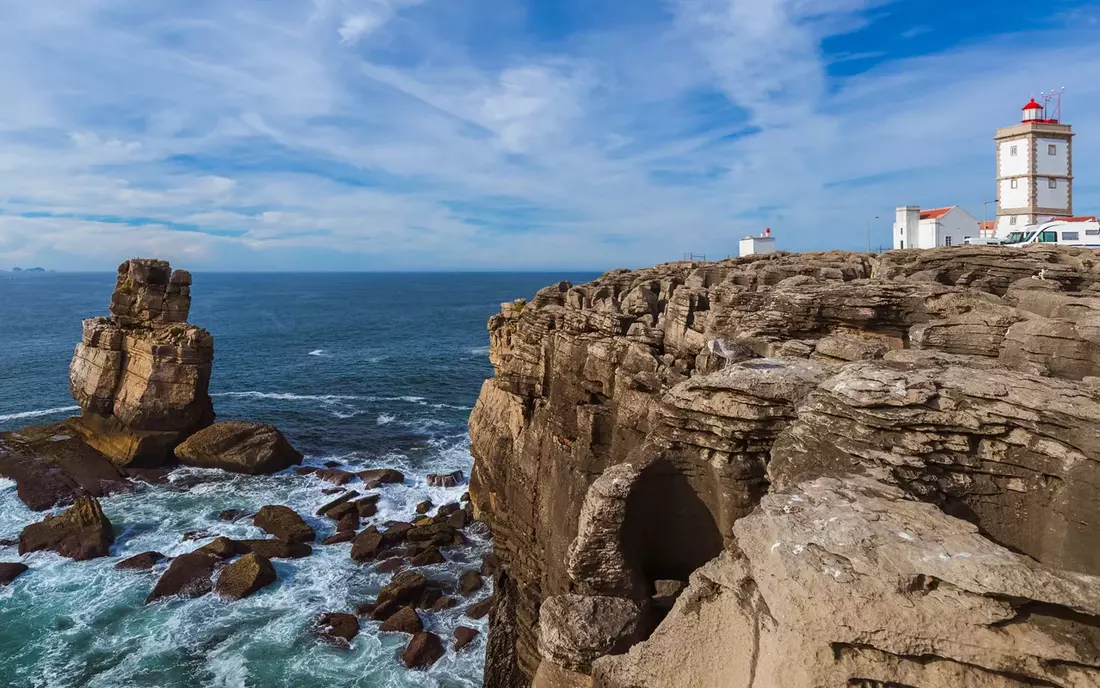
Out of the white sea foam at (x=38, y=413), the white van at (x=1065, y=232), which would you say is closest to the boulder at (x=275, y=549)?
the white sea foam at (x=38, y=413)

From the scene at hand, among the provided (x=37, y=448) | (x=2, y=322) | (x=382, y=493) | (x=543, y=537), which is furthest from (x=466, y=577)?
(x=2, y=322)

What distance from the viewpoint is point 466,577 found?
27.3 metres

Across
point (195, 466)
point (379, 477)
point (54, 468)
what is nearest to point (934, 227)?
point (379, 477)

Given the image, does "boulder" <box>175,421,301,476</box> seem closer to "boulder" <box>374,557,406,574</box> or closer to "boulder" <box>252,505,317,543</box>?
"boulder" <box>252,505,317,543</box>

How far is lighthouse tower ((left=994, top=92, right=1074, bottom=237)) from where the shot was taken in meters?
49.6

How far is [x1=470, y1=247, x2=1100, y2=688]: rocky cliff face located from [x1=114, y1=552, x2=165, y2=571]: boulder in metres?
18.2

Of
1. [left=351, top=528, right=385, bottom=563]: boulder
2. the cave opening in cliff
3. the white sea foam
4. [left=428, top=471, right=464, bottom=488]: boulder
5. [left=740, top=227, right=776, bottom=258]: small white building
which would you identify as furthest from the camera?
[left=740, top=227, right=776, bottom=258]: small white building

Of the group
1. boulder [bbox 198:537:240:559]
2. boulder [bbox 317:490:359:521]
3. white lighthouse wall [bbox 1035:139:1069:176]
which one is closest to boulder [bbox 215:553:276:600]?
boulder [bbox 198:537:240:559]

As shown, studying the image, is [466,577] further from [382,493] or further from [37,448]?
[37,448]

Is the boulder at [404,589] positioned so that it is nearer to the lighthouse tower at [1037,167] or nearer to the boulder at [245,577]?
the boulder at [245,577]

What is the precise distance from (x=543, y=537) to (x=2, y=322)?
131541 millimetres

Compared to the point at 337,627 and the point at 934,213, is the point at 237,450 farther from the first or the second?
the point at 934,213

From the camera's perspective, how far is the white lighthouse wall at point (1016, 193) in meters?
50.0

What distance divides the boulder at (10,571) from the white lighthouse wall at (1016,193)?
68.5 meters
